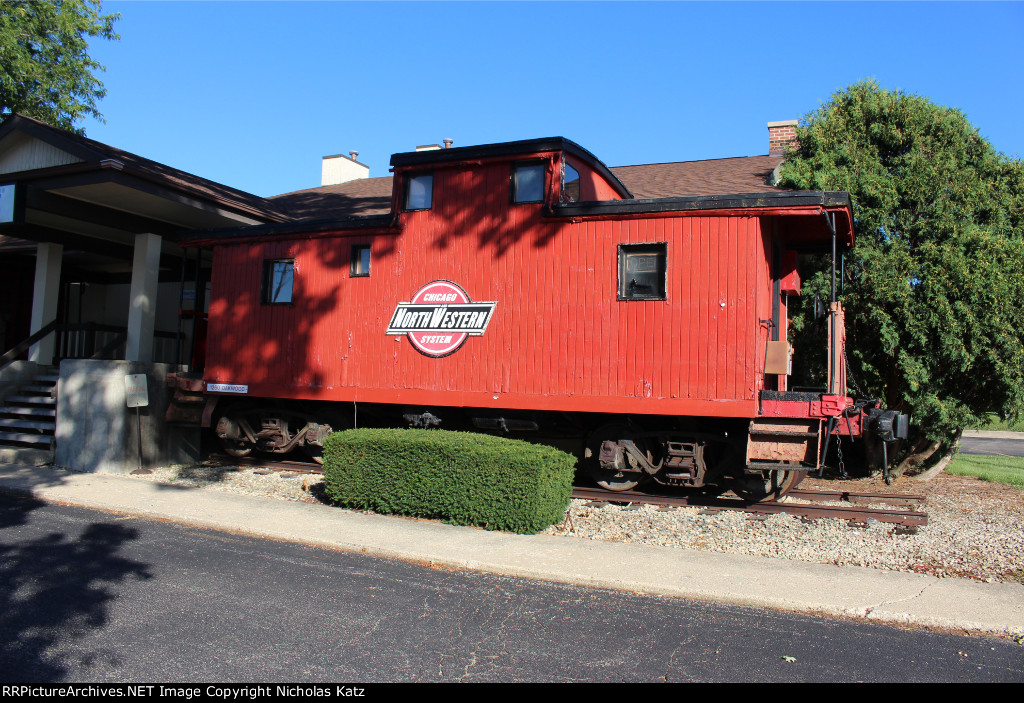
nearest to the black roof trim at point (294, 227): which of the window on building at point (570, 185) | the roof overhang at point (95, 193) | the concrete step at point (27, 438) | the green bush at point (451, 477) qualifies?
the roof overhang at point (95, 193)

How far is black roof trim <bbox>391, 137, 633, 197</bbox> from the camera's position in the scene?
9.20 meters

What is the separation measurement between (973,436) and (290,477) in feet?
77.5

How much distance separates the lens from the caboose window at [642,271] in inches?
339

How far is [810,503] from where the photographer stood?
8.86m

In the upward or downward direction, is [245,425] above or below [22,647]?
above

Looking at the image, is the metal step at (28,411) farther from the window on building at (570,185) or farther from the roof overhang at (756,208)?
the roof overhang at (756,208)

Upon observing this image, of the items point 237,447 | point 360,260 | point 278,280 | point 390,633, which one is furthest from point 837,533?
point 237,447

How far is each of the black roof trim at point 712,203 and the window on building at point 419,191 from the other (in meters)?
1.87

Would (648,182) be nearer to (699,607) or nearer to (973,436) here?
(699,607)

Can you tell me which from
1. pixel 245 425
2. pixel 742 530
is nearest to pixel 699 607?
pixel 742 530

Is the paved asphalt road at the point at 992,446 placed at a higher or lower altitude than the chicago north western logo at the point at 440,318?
lower

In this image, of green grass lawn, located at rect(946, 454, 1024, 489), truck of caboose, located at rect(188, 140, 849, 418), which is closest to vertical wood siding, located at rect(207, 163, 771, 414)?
truck of caboose, located at rect(188, 140, 849, 418)

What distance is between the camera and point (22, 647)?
13.7 feet

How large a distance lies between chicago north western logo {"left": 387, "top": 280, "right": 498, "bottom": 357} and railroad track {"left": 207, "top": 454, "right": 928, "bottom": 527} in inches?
102
